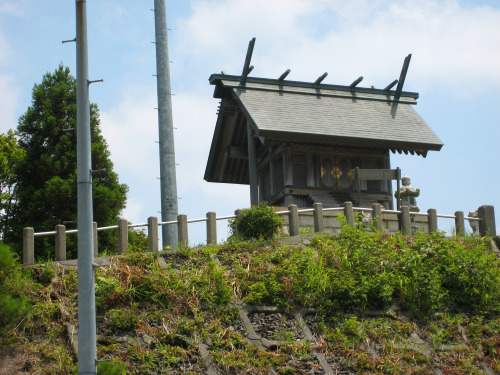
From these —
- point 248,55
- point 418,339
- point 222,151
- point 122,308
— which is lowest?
point 418,339

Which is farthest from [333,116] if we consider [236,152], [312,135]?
[236,152]

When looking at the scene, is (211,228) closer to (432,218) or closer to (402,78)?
(432,218)

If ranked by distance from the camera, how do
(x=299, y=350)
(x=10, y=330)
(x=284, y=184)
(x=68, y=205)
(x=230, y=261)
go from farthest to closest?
(x=68, y=205)
(x=284, y=184)
(x=230, y=261)
(x=299, y=350)
(x=10, y=330)

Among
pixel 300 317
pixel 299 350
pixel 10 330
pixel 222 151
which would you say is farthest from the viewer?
pixel 222 151

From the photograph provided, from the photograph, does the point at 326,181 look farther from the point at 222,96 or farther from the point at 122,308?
the point at 122,308

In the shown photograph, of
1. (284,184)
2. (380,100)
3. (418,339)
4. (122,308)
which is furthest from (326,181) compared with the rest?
(122,308)

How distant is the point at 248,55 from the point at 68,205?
882 centimetres

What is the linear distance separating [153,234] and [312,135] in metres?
8.95

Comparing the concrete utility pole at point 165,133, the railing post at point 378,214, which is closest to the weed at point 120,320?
the concrete utility pole at point 165,133

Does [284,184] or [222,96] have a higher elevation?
[222,96]

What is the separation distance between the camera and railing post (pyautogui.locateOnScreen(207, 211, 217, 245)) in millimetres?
19781

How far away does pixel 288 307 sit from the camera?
1667 centimetres

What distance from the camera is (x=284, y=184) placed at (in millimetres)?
26422

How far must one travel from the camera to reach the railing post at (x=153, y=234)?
61.6ft
